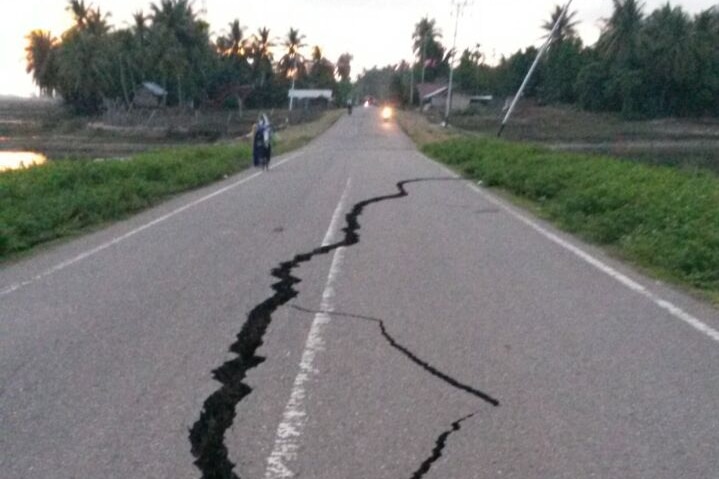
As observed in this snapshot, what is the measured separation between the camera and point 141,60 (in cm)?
8206

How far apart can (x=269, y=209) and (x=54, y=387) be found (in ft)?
41.9

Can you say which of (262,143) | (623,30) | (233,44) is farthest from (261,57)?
(262,143)

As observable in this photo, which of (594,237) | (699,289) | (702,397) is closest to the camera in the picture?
(702,397)

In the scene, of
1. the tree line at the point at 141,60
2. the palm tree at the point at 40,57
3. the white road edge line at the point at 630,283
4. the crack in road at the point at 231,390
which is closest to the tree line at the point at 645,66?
the tree line at the point at 141,60

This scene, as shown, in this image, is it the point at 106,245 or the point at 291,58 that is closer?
the point at 106,245

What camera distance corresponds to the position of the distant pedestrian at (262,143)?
3281 cm

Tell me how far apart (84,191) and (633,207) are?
10.6 metres

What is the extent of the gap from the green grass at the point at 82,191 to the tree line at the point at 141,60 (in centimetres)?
5094

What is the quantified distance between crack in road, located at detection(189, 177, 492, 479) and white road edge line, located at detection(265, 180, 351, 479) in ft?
0.79

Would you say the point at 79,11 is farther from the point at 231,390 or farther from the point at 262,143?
the point at 231,390

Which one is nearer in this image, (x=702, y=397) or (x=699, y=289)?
(x=702, y=397)

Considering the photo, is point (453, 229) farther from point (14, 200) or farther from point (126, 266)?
point (14, 200)

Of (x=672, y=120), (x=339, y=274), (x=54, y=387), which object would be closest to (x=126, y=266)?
(x=339, y=274)

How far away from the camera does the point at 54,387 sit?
7.06m
